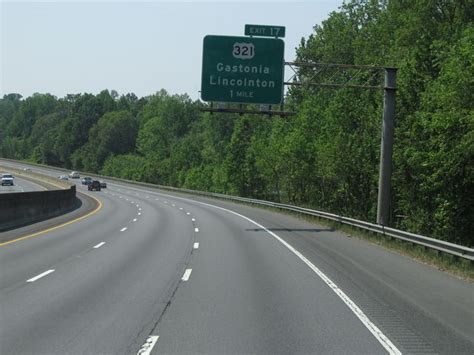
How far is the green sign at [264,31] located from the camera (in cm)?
2516

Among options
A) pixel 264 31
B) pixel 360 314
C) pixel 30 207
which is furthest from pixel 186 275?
pixel 30 207

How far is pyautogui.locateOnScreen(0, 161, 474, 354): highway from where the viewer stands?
7.23 meters

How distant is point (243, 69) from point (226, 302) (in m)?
17.2

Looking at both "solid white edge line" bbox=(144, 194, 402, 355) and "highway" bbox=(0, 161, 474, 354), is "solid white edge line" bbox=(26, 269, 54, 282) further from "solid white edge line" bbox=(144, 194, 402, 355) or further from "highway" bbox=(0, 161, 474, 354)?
"solid white edge line" bbox=(144, 194, 402, 355)

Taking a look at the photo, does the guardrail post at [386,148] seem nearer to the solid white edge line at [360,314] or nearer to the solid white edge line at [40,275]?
the solid white edge line at [360,314]

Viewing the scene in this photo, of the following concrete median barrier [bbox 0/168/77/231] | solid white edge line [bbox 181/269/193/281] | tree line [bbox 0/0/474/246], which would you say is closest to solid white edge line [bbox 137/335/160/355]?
solid white edge line [bbox 181/269/193/281]

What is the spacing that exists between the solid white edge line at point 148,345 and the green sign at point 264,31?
19.6 m

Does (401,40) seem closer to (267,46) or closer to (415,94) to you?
(415,94)

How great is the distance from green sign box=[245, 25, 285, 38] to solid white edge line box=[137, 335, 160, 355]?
64.1ft

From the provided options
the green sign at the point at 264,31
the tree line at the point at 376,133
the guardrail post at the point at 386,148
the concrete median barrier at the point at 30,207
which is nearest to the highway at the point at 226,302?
the guardrail post at the point at 386,148

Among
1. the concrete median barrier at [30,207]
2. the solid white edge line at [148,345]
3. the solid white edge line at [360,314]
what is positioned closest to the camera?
the solid white edge line at [148,345]

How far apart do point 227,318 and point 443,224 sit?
30489mm

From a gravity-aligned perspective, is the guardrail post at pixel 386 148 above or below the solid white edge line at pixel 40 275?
above

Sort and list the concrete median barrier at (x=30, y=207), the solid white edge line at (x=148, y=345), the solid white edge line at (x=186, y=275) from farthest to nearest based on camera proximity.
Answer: the concrete median barrier at (x=30, y=207) → the solid white edge line at (x=186, y=275) → the solid white edge line at (x=148, y=345)
